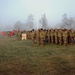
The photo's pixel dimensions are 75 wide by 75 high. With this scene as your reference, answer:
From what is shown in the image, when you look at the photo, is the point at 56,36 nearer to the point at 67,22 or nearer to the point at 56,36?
the point at 56,36

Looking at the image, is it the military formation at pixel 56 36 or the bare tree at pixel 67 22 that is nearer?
the military formation at pixel 56 36

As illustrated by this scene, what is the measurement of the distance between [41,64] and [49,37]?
45.3ft

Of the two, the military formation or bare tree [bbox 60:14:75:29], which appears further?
bare tree [bbox 60:14:75:29]

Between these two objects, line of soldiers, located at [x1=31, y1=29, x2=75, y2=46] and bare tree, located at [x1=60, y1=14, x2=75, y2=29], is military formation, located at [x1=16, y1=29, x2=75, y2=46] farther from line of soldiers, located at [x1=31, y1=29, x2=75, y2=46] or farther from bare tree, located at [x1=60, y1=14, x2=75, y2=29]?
bare tree, located at [x1=60, y1=14, x2=75, y2=29]

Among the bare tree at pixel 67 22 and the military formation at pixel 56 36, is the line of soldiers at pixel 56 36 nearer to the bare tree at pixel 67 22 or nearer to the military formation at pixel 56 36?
the military formation at pixel 56 36

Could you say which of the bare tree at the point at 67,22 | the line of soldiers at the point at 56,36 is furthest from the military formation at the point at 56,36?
the bare tree at the point at 67,22

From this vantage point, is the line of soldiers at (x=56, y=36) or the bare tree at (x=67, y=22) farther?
the bare tree at (x=67, y=22)

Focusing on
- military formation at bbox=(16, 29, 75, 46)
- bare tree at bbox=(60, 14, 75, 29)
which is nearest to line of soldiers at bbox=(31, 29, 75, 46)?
military formation at bbox=(16, 29, 75, 46)

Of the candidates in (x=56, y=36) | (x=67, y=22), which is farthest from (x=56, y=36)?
(x=67, y=22)

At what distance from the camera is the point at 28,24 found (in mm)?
129875

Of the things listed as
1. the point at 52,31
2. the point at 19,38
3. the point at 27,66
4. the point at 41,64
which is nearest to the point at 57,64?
the point at 41,64

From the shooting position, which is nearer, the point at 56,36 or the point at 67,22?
the point at 56,36

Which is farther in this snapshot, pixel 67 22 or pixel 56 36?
pixel 67 22

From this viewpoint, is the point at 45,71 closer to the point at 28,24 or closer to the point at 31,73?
the point at 31,73
